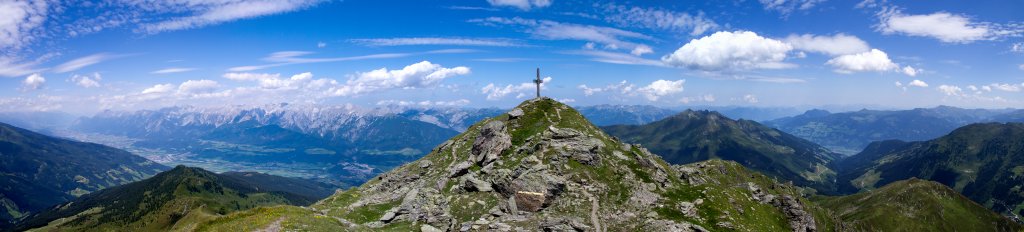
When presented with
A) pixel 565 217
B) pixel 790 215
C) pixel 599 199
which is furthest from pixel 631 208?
pixel 790 215

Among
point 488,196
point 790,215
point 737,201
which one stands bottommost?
point 790,215

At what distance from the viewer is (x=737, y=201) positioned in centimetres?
10456

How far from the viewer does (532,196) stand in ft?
256

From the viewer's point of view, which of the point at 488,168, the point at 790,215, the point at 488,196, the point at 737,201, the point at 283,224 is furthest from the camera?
the point at 790,215

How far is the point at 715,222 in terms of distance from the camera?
84625 mm

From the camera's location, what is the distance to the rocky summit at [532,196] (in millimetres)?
70875

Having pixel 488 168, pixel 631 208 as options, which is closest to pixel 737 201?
pixel 631 208

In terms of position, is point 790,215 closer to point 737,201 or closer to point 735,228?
point 737,201

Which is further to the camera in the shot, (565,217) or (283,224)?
(565,217)

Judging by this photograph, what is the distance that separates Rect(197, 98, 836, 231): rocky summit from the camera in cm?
7088

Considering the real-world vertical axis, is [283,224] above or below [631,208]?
above

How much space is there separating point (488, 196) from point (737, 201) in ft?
203

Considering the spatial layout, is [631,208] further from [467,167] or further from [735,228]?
[467,167]

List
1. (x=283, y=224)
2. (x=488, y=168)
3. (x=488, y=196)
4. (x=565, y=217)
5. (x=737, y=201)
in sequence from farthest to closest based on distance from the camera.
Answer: (x=737, y=201), (x=488, y=168), (x=488, y=196), (x=565, y=217), (x=283, y=224)
